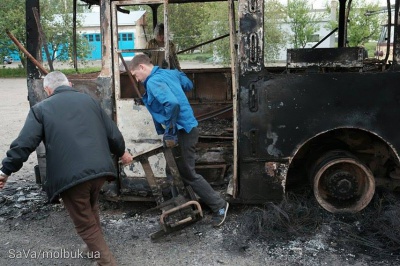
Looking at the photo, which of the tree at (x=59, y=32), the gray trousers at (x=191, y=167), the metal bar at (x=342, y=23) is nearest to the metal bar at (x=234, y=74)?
the gray trousers at (x=191, y=167)

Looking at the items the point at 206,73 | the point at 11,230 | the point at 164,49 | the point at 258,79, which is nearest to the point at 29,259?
the point at 11,230

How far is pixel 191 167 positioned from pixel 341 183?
4.70ft

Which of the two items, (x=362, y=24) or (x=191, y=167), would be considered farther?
(x=362, y=24)

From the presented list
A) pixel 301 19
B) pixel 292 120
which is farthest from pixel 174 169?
pixel 301 19

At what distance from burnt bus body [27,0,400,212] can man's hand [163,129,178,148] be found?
52 centimetres

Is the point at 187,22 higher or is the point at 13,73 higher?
the point at 187,22

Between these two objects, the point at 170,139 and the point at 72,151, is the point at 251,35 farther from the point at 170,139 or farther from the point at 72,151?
the point at 72,151

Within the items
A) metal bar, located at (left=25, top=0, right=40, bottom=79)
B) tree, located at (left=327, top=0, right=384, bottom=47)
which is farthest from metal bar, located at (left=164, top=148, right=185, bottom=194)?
tree, located at (left=327, top=0, right=384, bottom=47)

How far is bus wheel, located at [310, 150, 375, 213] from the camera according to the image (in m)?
4.05

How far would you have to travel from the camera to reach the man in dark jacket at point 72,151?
305 centimetres

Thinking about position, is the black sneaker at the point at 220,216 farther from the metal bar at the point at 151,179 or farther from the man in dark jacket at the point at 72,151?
the man in dark jacket at the point at 72,151

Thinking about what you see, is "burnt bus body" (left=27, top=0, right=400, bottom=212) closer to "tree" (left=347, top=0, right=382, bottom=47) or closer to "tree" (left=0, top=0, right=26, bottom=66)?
"tree" (left=347, top=0, right=382, bottom=47)

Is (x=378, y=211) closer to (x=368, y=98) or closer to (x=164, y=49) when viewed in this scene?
(x=368, y=98)

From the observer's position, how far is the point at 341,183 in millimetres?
4082
